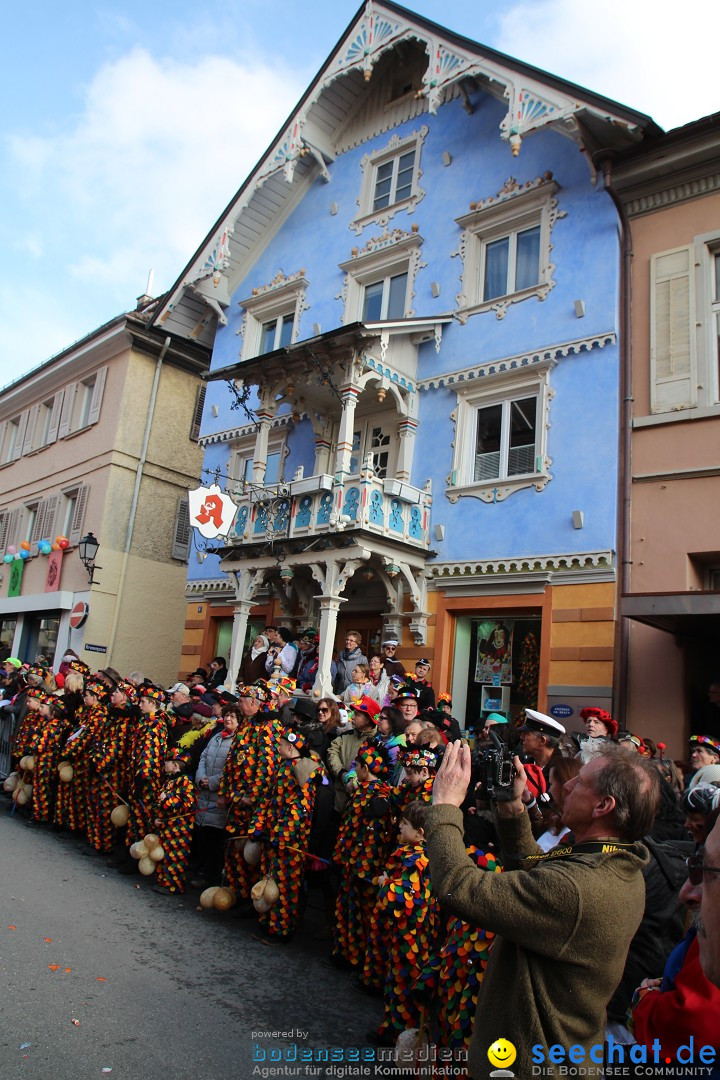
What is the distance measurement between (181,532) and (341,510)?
33.7ft

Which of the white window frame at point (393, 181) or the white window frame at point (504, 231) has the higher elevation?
the white window frame at point (393, 181)

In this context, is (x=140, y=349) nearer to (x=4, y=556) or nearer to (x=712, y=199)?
(x=4, y=556)

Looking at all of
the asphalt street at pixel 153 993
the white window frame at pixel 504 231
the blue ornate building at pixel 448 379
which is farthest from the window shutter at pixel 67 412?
the asphalt street at pixel 153 993

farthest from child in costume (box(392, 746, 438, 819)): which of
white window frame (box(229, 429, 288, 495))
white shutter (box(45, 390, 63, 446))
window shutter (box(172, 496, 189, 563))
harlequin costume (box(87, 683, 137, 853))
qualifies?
white shutter (box(45, 390, 63, 446))

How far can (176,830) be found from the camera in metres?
7.62

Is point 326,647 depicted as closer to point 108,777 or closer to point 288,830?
point 108,777

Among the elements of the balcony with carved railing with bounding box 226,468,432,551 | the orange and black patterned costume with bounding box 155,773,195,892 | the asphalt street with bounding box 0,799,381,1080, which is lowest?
the asphalt street with bounding box 0,799,381,1080

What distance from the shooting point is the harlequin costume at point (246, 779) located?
7004 millimetres

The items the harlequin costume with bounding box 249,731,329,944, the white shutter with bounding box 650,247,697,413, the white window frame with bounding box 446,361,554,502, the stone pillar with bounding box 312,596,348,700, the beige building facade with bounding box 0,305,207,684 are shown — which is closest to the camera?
the harlequin costume with bounding box 249,731,329,944

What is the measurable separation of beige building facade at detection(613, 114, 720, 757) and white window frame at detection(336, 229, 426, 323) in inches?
164

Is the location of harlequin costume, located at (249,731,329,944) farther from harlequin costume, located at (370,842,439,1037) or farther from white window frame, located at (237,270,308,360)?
white window frame, located at (237,270,308,360)

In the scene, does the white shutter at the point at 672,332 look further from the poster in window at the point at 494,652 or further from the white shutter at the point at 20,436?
the white shutter at the point at 20,436

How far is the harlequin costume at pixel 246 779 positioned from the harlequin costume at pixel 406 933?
2.34 metres

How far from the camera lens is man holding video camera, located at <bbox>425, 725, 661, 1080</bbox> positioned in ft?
7.53
